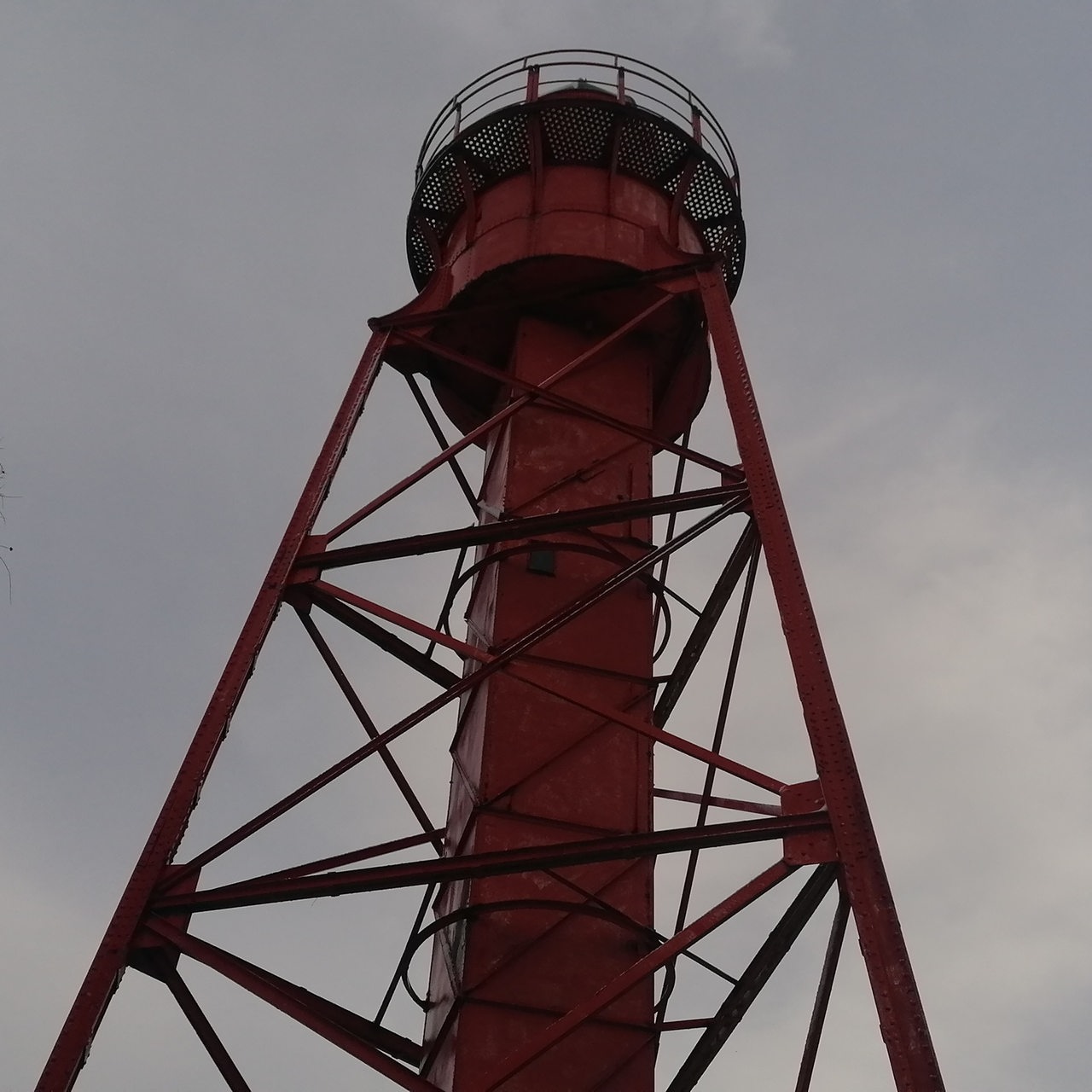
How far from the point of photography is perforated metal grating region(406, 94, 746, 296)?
34.5ft

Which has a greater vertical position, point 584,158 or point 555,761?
point 584,158

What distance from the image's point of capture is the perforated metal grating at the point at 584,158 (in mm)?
10508

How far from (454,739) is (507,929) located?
6.21ft

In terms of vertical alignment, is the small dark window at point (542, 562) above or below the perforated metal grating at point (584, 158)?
below

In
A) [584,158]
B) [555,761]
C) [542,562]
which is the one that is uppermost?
[584,158]

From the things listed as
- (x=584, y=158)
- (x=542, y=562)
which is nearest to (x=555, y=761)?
(x=542, y=562)

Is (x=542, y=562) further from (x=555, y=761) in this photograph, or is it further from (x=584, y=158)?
(x=584, y=158)

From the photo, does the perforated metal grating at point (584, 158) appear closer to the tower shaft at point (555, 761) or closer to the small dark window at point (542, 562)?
the tower shaft at point (555, 761)

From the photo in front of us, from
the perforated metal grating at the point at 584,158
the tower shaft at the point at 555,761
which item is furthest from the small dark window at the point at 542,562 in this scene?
the perforated metal grating at the point at 584,158

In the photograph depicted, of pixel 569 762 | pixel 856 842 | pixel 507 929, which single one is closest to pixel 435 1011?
pixel 507 929

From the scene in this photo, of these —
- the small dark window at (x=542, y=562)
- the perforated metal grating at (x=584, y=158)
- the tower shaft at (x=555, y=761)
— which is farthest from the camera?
the perforated metal grating at (x=584, y=158)

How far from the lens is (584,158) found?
34.9 feet

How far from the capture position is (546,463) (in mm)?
9789

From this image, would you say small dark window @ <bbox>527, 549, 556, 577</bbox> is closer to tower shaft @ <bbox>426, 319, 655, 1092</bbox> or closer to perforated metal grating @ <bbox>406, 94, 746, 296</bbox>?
tower shaft @ <bbox>426, 319, 655, 1092</bbox>
